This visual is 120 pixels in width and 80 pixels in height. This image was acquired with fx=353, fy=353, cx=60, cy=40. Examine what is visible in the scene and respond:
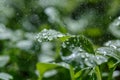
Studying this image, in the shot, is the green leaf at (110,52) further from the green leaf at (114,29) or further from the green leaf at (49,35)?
the green leaf at (114,29)

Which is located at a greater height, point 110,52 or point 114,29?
point 114,29

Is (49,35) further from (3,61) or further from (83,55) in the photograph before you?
(3,61)

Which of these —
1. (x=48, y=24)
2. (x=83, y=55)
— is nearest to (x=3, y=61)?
(x=48, y=24)

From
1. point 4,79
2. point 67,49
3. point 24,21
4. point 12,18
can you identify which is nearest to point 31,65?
point 24,21

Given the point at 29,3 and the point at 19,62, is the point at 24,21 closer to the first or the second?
the point at 29,3

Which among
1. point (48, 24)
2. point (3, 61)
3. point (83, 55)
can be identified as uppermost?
point (48, 24)

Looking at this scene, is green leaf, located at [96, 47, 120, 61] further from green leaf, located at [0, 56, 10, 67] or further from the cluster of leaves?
green leaf, located at [0, 56, 10, 67]

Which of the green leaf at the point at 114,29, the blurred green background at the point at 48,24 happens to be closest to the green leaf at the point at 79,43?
the blurred green background at the point at 48,24

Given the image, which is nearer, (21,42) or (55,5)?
(55,5)
